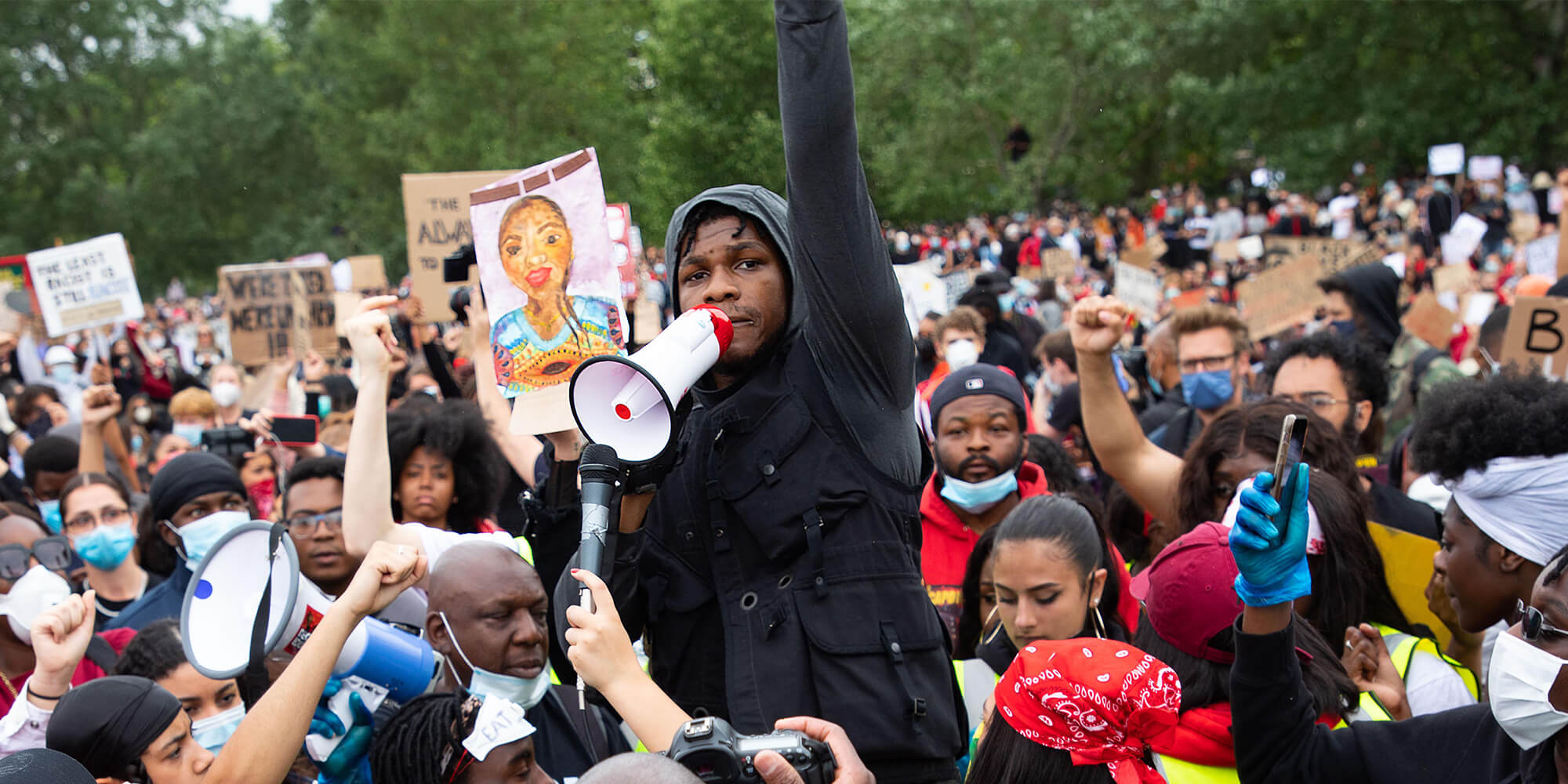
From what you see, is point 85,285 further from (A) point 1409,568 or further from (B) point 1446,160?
(B) point 1446,160

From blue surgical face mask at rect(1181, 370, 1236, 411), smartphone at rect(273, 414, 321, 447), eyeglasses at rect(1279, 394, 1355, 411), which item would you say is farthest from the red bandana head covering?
smartphone at rect(273, 414, 321, 447)

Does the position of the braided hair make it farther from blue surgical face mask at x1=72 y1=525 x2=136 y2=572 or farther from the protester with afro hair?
blue surgical face mask at x1=72 y1=525 x2=136 y2=572

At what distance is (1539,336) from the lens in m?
5.48

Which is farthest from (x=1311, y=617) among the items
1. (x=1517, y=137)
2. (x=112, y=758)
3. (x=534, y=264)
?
(x=1517, y=137)

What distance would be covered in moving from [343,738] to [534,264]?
1.20 meters

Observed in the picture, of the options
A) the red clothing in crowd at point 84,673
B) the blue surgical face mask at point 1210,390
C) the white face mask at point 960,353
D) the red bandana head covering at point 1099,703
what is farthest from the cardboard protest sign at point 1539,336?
the red clothing in crowd at point 84,673

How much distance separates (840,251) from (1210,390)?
13.5 feet

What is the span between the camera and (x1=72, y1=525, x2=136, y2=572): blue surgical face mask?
5.09m

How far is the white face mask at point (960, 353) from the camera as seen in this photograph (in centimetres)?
715

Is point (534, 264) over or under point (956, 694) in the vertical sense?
over

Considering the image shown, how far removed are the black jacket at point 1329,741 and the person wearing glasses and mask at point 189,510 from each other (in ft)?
11.6

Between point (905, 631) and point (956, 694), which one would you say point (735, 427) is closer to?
point (905, 631)

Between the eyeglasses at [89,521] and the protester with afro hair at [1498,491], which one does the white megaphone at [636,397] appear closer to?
the protester with afro hair at [1498,491]

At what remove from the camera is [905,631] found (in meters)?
2.36
